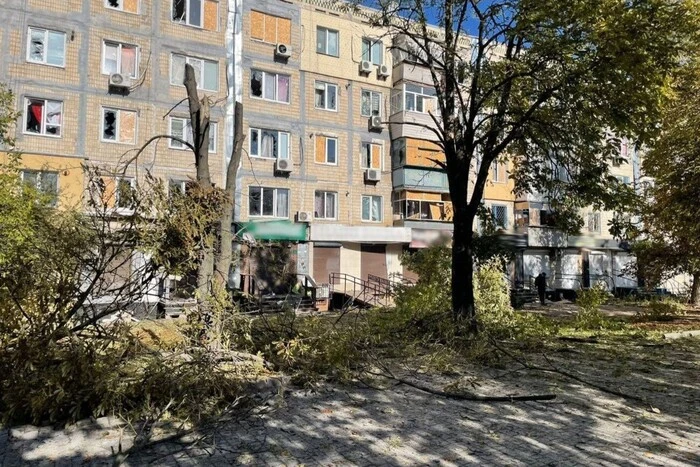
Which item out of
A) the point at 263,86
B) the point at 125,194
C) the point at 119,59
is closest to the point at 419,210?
the point at 263,86

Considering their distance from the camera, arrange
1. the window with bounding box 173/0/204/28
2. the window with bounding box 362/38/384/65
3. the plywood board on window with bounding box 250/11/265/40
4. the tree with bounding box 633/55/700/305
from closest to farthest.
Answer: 1. the tree with bounding box 633/55/700/305
2. the window with bounding box 173/0/204/28
3. the plywood board on window with bounding box 250/11/265/40
4. the window with bounding box 362/38/384/65

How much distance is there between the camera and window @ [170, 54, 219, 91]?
2358 cm

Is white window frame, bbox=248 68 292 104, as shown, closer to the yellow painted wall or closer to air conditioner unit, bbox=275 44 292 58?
air conditioner unit, bbox=275 44 292 58

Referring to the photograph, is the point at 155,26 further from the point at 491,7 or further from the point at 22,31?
the point at 491,7

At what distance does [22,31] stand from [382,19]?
17058 mm

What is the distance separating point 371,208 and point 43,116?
16.4 m

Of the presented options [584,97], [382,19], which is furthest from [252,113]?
[584,97]

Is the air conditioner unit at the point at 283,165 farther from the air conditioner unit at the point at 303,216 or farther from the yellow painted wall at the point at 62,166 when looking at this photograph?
the yellow painted wall at the point at 62,166

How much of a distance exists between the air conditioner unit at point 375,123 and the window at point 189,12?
1012 centimetres

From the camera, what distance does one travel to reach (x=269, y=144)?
84.5 ft

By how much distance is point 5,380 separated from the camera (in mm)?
5395

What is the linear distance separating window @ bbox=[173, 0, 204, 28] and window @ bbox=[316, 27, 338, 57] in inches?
250

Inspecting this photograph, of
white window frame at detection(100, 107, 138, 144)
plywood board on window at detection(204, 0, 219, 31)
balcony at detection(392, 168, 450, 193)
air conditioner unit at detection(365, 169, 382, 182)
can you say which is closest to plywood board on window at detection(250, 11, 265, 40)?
plywood board on window at detection(204, 0, 219, 31)

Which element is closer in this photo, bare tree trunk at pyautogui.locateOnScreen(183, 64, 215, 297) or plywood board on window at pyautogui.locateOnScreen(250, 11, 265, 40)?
bare tree trunk at pyautogui.locateOnScreen(183, 64, 215, 297)
